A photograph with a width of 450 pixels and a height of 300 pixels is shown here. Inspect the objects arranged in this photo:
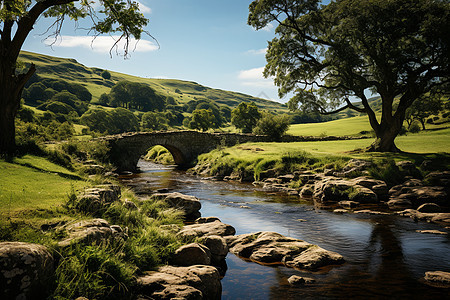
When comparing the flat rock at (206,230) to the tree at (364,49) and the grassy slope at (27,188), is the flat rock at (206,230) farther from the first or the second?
the tree at (364,49)

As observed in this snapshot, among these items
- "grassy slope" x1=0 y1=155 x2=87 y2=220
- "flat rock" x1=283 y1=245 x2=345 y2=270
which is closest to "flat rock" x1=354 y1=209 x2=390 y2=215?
"flat rock" x1=283 y1=245 x2=345 y2=270

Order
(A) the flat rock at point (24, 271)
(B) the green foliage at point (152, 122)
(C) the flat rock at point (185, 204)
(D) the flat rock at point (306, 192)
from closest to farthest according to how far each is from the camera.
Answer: (A) the flat rock at point (24, 271) → (C) the flat rock at point (185, 204) → (D) the flat rock at point (306, 192) → (B) the green foliage at point (152, 122)

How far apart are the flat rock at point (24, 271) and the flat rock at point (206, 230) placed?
5.13 meters

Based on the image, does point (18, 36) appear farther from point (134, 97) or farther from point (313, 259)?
point (134, 97)

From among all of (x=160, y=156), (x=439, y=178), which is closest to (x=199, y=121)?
Answer: (x=160, y=156)

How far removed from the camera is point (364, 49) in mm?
25562

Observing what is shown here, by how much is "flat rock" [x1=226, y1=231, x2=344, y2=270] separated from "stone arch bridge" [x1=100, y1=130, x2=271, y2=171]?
28646mm

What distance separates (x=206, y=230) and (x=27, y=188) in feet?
21.2

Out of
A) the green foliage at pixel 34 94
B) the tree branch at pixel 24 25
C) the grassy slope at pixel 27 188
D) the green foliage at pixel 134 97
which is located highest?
the green foliage at pixel 134 97

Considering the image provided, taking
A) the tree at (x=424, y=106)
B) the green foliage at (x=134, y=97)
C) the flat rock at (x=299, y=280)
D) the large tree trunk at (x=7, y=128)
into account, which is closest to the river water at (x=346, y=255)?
the flat rock at (x=299, y=280)

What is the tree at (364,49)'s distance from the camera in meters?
23.5

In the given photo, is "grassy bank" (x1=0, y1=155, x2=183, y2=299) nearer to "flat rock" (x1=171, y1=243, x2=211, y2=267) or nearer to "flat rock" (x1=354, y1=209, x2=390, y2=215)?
"flat rock" (x1=171, y1=243, x2=211, y2=267)

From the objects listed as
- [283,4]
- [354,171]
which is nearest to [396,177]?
Result: [354,171]

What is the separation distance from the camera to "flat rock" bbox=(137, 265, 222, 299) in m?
6.18
